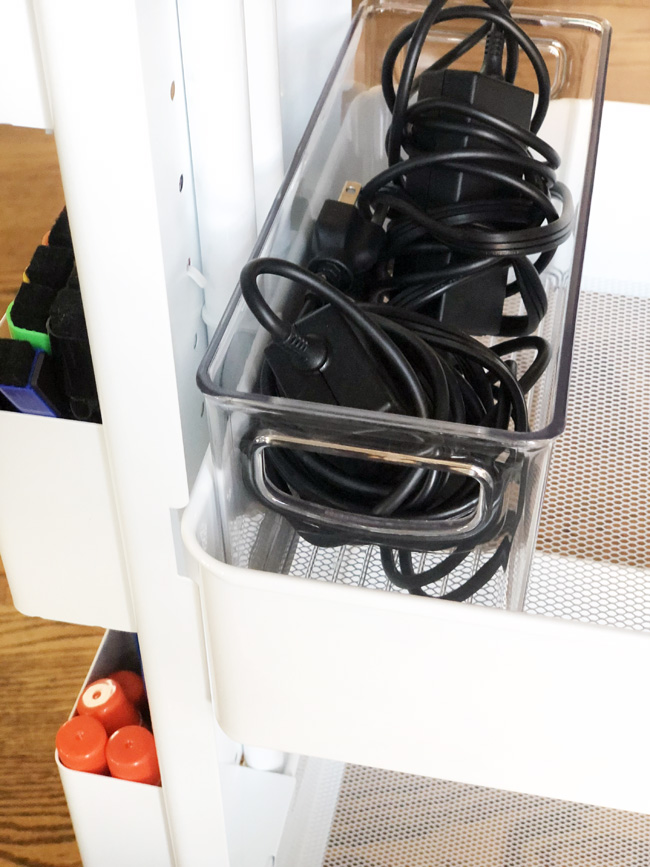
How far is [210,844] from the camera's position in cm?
63

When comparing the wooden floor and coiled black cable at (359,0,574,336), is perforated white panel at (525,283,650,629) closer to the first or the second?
coiled black cable at (359,0,574,336)

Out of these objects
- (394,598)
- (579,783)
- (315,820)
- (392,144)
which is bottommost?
(315,820)

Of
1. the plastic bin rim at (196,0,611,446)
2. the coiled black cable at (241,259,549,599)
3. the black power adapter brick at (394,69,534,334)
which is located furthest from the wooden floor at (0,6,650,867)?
the coiled black cable at (241,259,549,599)

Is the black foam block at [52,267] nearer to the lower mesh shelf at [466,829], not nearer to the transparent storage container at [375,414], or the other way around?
the transparent storage container at [375,414]

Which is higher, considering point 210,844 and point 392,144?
point 392,144

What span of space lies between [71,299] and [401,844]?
0.59 meters

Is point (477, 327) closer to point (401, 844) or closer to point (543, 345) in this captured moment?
point (543, 345)

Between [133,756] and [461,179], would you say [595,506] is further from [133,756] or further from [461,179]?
[133,756]

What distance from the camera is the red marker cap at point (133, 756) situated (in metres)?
0.65

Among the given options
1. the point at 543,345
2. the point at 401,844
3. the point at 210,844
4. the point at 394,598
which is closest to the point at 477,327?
the point at 543,345

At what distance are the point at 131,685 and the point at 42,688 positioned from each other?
0.32 m

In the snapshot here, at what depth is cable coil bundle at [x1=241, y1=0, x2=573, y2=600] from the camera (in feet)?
1.30

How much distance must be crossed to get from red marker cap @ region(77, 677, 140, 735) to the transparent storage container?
27 cm

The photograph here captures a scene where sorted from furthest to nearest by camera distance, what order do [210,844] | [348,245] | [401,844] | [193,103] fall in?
[401,844] → [210,844] → [348,245] → [193,103]
